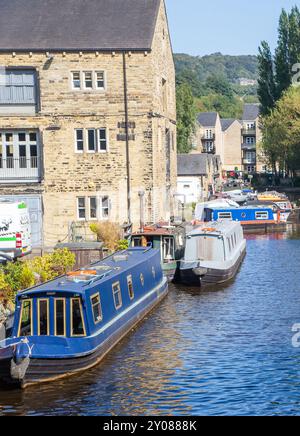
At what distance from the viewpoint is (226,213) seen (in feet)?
221

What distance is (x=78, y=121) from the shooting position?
50844 millimetres

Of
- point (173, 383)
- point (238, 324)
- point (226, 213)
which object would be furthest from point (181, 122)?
point (173, 383)

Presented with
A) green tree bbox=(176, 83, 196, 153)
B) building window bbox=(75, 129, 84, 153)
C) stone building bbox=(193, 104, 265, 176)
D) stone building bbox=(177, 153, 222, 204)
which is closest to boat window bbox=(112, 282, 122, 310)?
building window bbox=(75, 129, 84, 153)

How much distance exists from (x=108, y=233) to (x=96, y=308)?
63.5 ft

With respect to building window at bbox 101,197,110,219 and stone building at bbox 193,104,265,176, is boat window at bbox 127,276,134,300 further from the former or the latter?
stone building at bbox 193,104,265,176

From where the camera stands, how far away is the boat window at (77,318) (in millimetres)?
25500

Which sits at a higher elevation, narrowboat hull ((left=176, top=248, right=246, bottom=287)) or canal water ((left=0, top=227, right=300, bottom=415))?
narrowboat hull ((left=176, top=248, right=246, bottom=287))

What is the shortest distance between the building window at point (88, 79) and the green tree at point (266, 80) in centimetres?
6209

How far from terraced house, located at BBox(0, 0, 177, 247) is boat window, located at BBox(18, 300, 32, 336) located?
83.2 ft

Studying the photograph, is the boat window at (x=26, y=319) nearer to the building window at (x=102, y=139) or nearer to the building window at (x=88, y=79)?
the building window at (x=102, y=139)

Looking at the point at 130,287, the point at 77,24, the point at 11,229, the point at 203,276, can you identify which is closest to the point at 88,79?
the point at 77,24

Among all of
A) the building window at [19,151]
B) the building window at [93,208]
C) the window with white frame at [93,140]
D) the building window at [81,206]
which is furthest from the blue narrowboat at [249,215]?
the building window at [19,151]

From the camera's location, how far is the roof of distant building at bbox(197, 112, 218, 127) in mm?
161375

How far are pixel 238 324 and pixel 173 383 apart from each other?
784 cm
